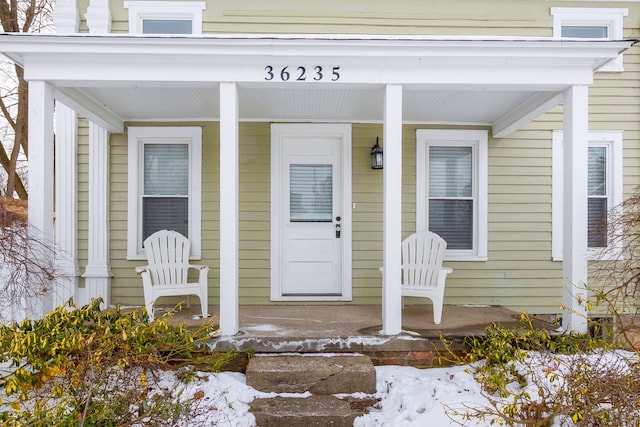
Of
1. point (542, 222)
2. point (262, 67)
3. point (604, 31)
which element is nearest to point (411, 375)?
point (262, 67)

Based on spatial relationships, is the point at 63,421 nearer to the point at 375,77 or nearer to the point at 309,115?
the point at 375,77

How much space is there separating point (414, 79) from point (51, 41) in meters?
3.06

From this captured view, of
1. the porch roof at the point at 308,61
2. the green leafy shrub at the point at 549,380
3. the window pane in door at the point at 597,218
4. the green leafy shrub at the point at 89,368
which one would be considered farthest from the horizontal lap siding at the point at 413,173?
the green leafy shrub at the point at 89,368

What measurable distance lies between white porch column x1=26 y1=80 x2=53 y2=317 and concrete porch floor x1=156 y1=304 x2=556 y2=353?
148cm

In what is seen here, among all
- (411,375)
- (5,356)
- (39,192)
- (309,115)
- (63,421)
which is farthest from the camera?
(309,115)

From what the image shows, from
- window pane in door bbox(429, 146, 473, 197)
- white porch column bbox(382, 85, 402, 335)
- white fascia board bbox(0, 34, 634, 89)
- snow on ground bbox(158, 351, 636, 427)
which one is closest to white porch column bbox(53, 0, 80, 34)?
white fascia board bbox(0, 34, 634, 89)

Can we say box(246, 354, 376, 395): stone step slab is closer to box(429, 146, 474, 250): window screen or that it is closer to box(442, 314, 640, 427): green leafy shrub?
box(442, 314, 640, 427): green leafy shrub

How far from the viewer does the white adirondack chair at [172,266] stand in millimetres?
4609

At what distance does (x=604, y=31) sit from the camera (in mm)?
5680

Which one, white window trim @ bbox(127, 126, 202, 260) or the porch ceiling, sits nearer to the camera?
the porch ceiling

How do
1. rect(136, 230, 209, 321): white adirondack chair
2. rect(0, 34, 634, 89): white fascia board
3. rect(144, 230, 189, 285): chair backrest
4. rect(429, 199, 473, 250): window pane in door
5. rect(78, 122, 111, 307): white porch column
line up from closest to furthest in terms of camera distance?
rect(0, 34, 634, 89): white fascia board → rect(136, 230, 209, 321): white adirondack chair → rect(144, 230, 189, 285): chair backrest → rect(78, 122, 111, 307): white porch column → rect(429, 199, 473, 250): window pane in door

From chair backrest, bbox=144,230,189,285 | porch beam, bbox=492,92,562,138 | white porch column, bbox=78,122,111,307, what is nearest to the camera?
porch beam, bbox=492,92,562,138

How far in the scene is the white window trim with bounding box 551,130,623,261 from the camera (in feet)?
18.4

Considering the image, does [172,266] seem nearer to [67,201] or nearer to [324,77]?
[67,201]
